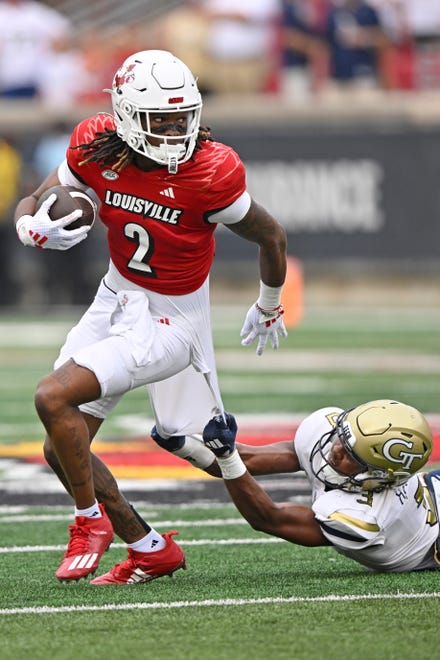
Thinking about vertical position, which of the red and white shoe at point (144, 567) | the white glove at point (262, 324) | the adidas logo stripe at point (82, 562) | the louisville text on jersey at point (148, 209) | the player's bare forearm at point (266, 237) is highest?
the louisville text on jersey at point (148, 209)

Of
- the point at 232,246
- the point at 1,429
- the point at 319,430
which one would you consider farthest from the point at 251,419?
the point at 232,246

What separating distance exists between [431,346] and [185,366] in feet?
31.8

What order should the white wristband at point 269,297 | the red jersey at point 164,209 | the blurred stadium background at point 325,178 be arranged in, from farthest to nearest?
1. the blurred stadium background at point 325,178
2. the white wristband at point 269,297
3. the red jersey at point 164,209

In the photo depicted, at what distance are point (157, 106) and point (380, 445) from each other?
Answer: 1.33m

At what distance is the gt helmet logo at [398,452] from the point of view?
4863mm

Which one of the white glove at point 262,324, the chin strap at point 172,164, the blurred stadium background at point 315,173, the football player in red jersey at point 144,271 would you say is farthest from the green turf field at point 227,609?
the blurred stadium background at point 315,173

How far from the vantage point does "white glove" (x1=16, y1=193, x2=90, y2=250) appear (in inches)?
195

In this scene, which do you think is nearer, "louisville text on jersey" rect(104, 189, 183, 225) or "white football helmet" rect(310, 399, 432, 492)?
"white football helmet" rect(310, 399, 432, 492)

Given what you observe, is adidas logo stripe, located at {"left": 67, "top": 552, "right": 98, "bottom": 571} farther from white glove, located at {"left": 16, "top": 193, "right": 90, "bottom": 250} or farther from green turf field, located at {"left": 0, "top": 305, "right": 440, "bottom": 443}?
green turf field, located at {"left": 0, "top": 305, "right": 440, "bottom": 443}

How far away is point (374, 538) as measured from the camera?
4.89 metres

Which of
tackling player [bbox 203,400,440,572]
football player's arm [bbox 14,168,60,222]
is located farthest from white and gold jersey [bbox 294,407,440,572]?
football player's arm [bbox 14,168,60,222]

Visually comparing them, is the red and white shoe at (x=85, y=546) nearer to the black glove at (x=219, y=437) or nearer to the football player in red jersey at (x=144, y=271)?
the football player in red jersey at (x=144, y=271)

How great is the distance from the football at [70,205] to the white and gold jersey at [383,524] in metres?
1.19

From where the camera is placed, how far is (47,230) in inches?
195
